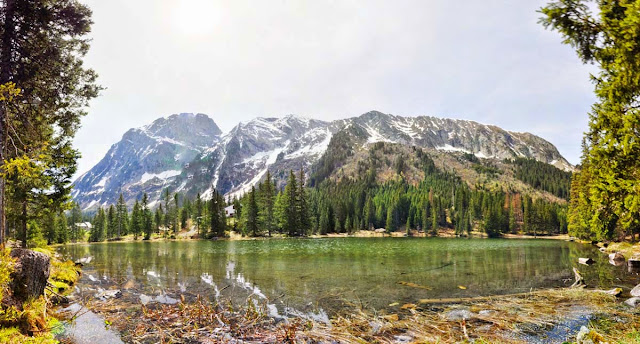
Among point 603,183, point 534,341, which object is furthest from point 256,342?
point 603,183

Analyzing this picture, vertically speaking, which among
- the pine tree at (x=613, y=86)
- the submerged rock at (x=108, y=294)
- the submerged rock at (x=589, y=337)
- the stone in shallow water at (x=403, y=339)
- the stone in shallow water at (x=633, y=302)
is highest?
the pine tree at (x=613, y=86)

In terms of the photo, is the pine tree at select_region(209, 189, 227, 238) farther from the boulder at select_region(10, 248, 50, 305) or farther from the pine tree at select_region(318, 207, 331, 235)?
the boulder at select_region(10, 248, 50, 305)

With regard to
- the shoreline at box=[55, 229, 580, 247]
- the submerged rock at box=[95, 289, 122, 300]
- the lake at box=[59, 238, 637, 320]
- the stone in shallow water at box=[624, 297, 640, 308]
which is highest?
the stone in shallow water at box=[624, 297, 640, 308]

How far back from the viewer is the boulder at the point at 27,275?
12099 millimetres

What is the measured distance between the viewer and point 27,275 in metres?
12.6

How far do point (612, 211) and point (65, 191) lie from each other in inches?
1850

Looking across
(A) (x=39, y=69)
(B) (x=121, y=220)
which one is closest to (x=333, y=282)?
(A) (x=39, y=69)

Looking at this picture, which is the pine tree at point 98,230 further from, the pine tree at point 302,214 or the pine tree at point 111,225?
the pine tree at point 302,214

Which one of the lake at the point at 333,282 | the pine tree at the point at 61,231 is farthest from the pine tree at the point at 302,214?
the pine tree at the point at 61,231

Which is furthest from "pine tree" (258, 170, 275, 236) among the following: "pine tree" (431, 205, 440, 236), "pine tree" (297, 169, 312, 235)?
"pine tree" (431, 205, 440, 236)

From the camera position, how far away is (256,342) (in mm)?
11758

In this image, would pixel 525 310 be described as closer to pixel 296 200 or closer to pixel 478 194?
pixel 296 200

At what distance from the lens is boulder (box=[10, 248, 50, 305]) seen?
39.7 feet

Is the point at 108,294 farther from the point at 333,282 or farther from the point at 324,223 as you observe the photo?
the point at 324,223
